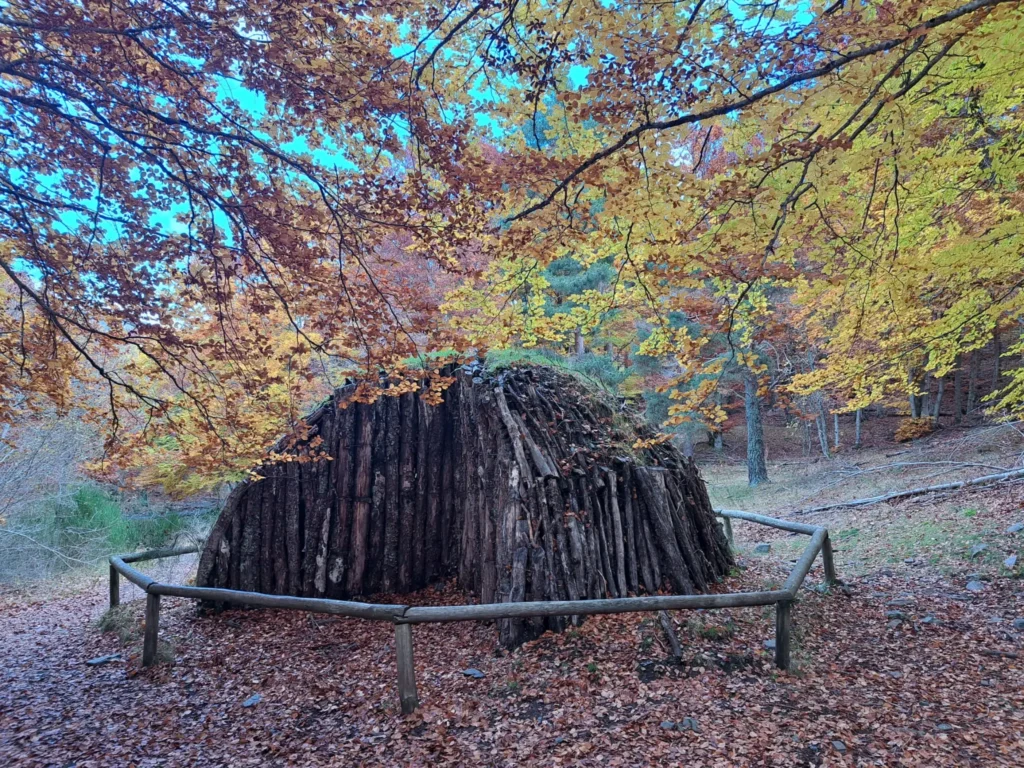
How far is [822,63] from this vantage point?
298 centimetres

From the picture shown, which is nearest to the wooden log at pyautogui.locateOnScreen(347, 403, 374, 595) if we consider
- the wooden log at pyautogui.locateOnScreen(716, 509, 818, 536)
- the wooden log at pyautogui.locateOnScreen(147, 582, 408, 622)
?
the wooden log at pyautogui.locateOnScreen(147, 582, 408, 622)

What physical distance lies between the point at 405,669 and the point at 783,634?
2807 millimetres

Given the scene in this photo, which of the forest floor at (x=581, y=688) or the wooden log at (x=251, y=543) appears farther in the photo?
the wooden log at (x=251, y=543)

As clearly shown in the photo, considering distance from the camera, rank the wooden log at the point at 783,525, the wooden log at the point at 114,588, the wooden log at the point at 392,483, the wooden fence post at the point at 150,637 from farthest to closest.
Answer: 1. the wooden log at the point at 114,588
2. the wooden log at the point at 392,483
3. the wooden log at the point at 783,525
4. the wooden fence post at the point at 150,637

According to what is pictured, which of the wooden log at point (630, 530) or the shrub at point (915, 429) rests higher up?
the shrub at point (915, 429)

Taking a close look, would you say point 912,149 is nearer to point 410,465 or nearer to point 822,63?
point 822,63

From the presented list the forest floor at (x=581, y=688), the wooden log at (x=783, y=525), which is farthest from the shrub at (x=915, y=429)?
the wooden log at (x=783, y=525)

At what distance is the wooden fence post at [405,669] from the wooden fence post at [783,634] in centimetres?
272

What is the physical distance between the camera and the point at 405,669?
379cm

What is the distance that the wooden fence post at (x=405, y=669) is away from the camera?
3777mm

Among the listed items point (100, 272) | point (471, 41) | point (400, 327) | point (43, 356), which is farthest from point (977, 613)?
point (43, 356)

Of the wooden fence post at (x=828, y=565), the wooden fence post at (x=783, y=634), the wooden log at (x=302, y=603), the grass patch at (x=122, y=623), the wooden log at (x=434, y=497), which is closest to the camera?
the wooden log at (x=302, y=603)

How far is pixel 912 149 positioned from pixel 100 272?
5957mm

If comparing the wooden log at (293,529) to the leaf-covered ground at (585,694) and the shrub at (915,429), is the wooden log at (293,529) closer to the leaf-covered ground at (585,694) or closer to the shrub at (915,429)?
the leaf-covered ground at (585,694)
